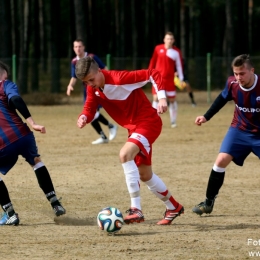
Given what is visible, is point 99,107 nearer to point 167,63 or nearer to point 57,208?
point 167,63

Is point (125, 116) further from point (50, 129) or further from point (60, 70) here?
point (60, 70)

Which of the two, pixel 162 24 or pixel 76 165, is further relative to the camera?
pixel 162 24

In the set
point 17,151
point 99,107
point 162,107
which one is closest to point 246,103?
point 162,107

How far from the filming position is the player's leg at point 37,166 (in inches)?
286

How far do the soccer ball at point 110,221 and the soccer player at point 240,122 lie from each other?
120 centimetres

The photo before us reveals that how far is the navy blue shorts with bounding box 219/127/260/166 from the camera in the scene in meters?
7.34

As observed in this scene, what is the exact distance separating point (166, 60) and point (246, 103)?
9445 millimetres

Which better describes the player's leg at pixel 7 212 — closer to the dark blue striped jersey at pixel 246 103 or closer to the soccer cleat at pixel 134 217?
the soccer cleat at pixel 134 217

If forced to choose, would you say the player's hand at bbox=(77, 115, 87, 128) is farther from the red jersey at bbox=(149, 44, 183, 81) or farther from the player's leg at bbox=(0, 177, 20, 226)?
the red jersey at bbox=(149, 44, 183, 81)

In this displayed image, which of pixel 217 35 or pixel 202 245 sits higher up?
pixel 202 245

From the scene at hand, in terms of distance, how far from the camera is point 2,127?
7230 mm

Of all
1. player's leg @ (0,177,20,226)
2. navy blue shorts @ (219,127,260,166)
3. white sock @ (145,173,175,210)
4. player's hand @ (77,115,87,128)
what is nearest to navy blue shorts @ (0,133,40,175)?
player's leg @ (0,177,20,226)

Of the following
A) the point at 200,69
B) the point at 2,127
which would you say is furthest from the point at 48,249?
the point at 200,69

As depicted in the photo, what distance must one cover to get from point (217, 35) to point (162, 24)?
19.8ft
